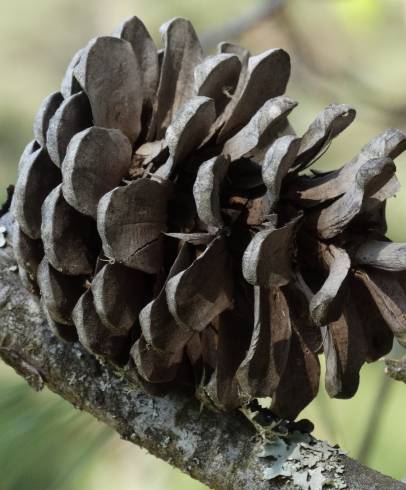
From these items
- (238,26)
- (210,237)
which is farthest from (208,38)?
(210,237)

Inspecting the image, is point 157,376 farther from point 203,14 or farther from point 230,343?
point 203,14

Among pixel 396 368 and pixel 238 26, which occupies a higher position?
pixel 238 26

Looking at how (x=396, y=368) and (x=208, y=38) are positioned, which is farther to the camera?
(x=208, y=38)

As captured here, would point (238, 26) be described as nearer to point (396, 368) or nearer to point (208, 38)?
point (208, 38)

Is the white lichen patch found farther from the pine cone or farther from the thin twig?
the thin twig

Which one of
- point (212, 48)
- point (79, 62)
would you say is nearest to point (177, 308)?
point (79, 62)

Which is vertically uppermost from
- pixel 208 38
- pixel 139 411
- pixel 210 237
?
pixel 208 38

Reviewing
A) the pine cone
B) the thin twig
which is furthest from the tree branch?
the thin twig

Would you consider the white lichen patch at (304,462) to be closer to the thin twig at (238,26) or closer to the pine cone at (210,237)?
the pine cone at (210,237)
